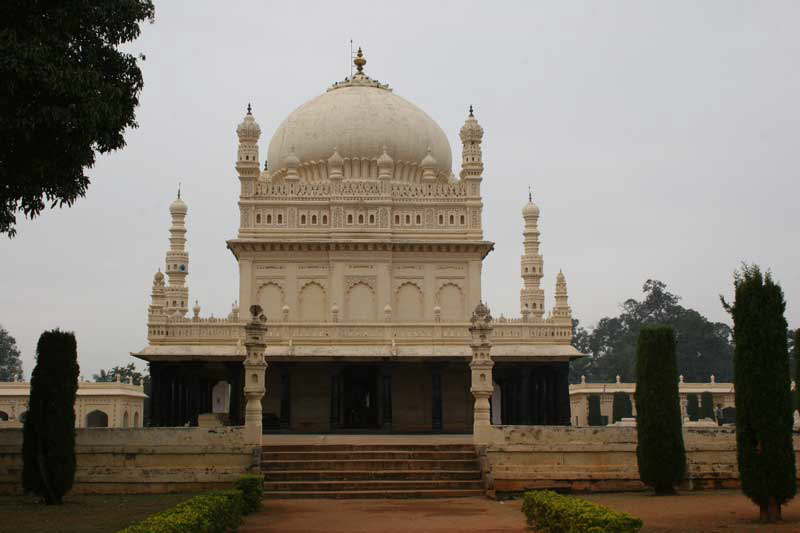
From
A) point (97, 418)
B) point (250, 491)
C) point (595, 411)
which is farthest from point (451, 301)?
point (97, 418)

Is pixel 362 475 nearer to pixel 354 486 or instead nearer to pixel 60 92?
pixel 354 486

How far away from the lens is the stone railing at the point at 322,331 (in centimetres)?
3194

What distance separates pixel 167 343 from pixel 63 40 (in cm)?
1704

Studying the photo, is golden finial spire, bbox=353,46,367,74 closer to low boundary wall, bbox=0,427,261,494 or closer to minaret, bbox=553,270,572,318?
minaret, bbox=553,270,572,318

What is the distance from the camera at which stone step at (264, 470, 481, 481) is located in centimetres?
2098

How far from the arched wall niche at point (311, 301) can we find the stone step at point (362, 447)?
45.4ft

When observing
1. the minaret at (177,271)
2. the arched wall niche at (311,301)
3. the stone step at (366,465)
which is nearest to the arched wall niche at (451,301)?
the arched wall niche at (311,301)

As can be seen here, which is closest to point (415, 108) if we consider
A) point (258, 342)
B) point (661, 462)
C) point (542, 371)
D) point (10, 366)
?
point (542, 371)

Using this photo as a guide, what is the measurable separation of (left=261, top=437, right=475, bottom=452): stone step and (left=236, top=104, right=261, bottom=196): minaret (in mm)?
16151

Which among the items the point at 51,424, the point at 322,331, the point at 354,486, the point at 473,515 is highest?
the point at 322,331

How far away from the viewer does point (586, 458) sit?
21438 mm

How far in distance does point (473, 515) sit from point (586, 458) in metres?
4.73

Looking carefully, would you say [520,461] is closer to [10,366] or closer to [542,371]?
[542,371]

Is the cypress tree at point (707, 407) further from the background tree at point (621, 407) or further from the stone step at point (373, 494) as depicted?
the stone step at point (373, 494)
